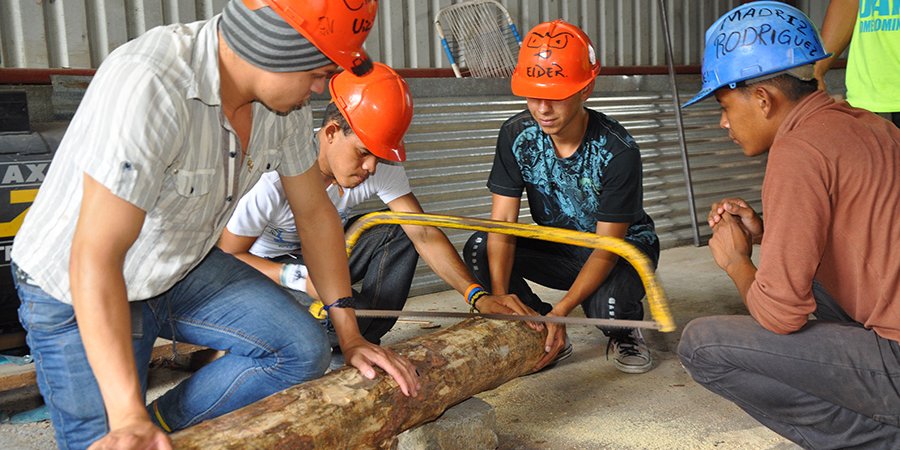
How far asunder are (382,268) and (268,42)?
2.04m

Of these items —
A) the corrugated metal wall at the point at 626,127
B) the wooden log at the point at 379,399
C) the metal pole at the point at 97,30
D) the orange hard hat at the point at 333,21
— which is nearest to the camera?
the orange hard hat at the point at 333,21

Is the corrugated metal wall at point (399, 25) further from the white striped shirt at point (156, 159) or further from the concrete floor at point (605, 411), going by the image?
the white striped shirt at point (156, 159)

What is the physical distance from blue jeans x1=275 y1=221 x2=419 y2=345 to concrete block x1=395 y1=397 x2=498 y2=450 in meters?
0.90

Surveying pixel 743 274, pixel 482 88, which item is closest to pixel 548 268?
pixel 743 274

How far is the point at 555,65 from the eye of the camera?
371 cm

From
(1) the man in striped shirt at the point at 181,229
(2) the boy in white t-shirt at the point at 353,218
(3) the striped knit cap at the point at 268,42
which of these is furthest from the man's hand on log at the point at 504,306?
(3) the striped knit cap at the point at 268,42

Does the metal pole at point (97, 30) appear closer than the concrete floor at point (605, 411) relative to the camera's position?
No

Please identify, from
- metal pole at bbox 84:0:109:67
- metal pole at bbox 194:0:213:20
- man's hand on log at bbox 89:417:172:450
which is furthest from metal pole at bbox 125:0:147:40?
man's hand on log at bbox 89:417:172:450

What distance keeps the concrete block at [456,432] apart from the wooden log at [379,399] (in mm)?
63

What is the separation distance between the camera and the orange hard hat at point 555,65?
369cm

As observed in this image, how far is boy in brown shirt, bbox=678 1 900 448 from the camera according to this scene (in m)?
2.38

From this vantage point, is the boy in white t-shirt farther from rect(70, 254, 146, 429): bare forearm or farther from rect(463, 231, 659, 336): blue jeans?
rect(70, 254, 146, 429): bare forearm

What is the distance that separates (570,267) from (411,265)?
0.84m

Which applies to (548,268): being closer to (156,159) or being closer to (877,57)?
(877,57)
